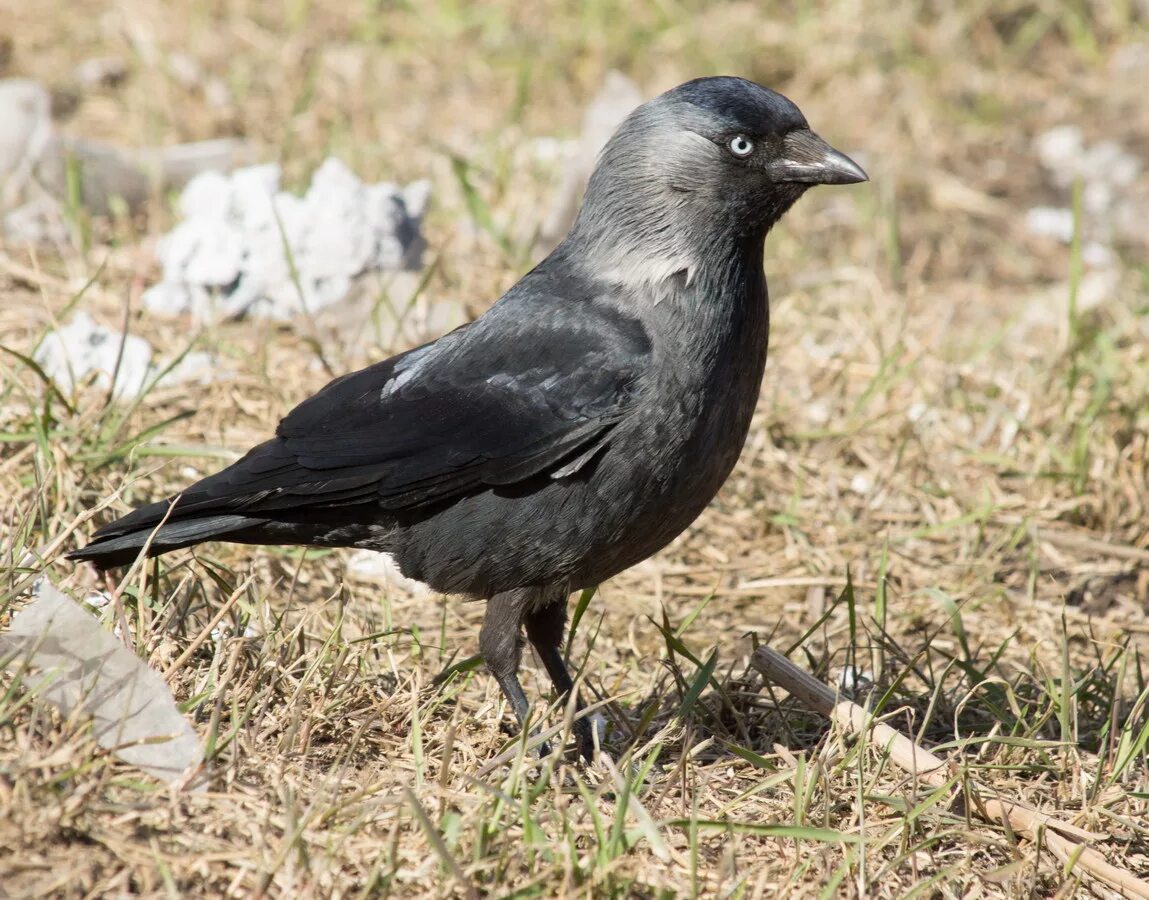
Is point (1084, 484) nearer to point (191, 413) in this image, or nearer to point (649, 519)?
point (649, 519)

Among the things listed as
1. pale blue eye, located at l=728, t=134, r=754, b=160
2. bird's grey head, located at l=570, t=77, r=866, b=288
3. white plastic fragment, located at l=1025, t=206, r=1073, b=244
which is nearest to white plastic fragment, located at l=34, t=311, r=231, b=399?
bird's grey head, located at l=570, t=77, r=866, b=288

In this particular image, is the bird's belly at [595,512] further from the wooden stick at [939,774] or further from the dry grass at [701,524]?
the wooden stick at [939,774]

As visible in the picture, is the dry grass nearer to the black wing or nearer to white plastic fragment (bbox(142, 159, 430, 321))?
white plastic fragment (bbox(142, 159, 430, 321))

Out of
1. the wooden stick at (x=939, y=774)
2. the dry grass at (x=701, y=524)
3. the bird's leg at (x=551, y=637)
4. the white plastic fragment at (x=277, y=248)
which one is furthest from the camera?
the white plastic fragment at (x=277, y=248)

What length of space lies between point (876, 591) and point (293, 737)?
208 cm

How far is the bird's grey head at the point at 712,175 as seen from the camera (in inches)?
133

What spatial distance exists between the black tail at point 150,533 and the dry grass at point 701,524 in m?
0.08

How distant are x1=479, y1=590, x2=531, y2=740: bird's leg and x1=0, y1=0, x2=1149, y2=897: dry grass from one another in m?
0.10

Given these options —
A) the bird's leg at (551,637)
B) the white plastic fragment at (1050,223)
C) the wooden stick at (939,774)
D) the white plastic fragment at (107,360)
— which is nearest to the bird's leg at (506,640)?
the bird's leg at (551,637)

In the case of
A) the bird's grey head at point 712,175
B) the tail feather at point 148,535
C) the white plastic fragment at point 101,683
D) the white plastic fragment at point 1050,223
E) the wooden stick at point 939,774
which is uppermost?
the bird's grey head at point 712,175

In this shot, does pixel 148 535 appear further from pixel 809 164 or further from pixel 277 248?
pixel 277 248

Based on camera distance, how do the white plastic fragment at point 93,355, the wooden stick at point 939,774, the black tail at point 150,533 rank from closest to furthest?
the wooden stick at point 939,774
the black tail at point 150,533
the white plastic fragment at point 93,355

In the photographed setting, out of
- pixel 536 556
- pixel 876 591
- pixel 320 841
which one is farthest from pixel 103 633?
pixel 876 591

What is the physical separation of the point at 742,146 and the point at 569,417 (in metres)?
0.82
